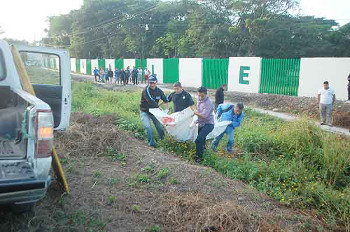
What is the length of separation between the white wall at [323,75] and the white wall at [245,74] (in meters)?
2.73

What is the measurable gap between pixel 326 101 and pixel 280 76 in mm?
6921

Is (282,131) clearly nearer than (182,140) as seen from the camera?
No

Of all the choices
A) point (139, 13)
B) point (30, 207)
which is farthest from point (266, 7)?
point (30, 207)

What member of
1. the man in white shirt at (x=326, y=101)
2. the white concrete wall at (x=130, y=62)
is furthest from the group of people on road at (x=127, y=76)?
the man in white shirt at (x=326, y=101)

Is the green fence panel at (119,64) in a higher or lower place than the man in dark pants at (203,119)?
higher

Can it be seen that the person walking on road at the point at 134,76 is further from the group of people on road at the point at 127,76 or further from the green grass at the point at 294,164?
the green grass at the point at 294,164

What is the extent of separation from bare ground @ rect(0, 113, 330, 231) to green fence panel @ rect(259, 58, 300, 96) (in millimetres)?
12386

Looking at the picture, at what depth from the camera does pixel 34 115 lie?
272 cm

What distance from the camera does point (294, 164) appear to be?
5.93 metres

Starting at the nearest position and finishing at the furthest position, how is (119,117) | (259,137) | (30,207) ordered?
(30,207), (259,137), (119,117)

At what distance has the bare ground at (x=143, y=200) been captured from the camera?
3.42 m

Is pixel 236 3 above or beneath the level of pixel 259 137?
above

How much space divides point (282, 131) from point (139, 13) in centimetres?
3817

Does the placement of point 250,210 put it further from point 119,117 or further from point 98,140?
point 119,117
